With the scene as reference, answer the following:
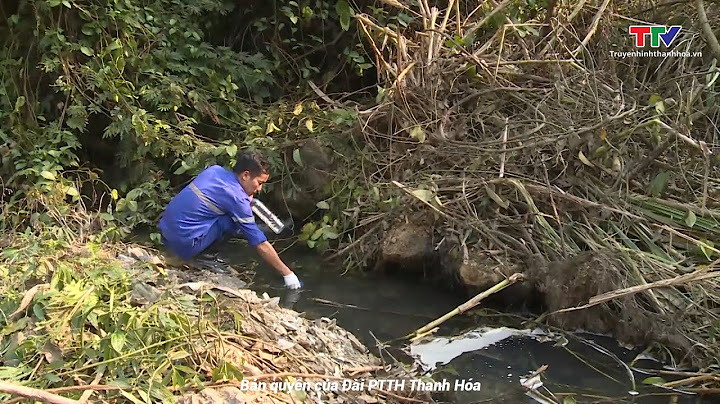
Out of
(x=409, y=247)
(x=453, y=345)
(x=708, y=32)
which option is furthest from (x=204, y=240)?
(x=708, y=32)

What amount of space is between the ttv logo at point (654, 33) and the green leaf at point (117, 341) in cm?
427

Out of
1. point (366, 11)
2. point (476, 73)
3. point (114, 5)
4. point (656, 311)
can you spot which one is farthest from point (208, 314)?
point (366, 11)

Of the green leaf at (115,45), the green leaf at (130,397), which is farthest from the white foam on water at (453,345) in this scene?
the green leaf at (115,45)

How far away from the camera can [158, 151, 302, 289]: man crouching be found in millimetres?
4176

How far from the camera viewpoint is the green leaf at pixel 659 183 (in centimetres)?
363

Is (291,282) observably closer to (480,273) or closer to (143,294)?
(480,273)

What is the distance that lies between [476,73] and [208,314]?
9.19 feet

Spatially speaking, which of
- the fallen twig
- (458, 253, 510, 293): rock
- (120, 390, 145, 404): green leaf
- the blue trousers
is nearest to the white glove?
the blue trousers

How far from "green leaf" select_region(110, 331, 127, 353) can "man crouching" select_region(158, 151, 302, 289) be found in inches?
77.3

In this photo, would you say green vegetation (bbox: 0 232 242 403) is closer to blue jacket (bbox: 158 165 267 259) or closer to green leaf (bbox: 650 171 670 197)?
blue jacket (bbox: 158 165 267 259)

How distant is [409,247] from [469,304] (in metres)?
0.87

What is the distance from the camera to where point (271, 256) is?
14.0ft

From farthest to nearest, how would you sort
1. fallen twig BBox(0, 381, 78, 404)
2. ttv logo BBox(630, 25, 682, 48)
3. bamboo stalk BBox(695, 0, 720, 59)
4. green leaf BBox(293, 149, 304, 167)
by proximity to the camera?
1. green leaf BBox(293, 149, 304, 167)
2. ttv logo BBox(630, 25, 682, 48)
3. bamboo stalk BBox(695, 0, 720, 59)
4. fallen twig BBox(0, 381, 78, 404)

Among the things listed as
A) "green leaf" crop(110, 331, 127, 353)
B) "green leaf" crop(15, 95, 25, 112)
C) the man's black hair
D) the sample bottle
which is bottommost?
the sample bottle
